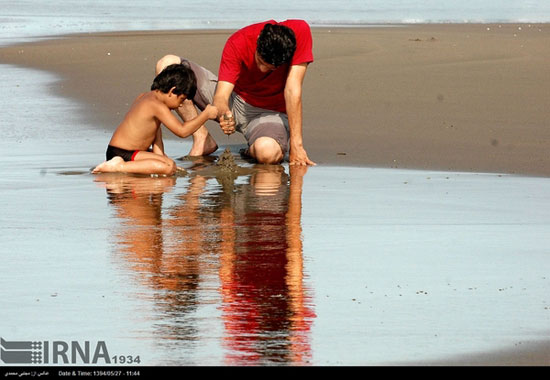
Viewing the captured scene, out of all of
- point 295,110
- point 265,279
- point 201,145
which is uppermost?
point 295,110

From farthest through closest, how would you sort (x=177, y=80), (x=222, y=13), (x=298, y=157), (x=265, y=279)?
(x=222, y=13)
(x=298, y=157)
(x=177, y=80)
(x=265, y=279)

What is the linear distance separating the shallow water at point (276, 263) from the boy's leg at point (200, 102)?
1.96ft

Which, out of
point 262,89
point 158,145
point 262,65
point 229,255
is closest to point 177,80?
point 158,145

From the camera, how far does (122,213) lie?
702cm

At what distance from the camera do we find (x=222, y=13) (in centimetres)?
3453

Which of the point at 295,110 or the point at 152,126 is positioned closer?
the point at 152,126

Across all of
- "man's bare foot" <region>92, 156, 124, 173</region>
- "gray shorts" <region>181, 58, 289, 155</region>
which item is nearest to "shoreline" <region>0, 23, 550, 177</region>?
"gray shorts" <region>181, 58, 289, 155</region>

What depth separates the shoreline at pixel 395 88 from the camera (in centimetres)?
982

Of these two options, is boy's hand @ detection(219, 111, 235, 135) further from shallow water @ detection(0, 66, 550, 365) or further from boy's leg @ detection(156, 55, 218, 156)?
boy's leg @ detection(156, 55, 218, 156)

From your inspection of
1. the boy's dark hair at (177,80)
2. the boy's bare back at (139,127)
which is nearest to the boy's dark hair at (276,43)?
the boy's dark hair at (177,80)

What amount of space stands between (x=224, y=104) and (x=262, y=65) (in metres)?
0.42

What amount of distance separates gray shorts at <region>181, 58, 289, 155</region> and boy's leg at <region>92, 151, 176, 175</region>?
39.2 inches

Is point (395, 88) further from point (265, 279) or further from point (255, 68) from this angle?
point (265, 279)
